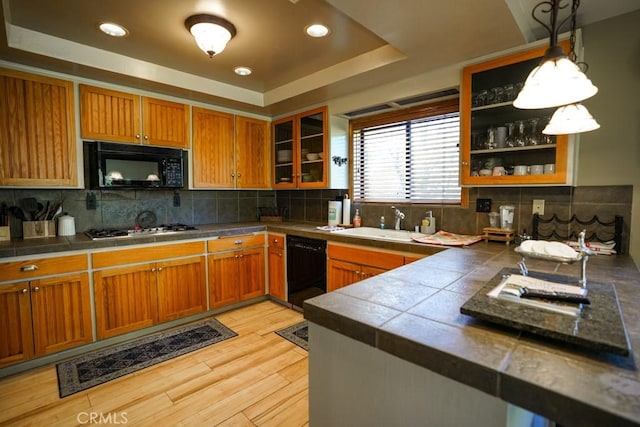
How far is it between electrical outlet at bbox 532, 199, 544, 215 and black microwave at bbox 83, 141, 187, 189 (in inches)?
117

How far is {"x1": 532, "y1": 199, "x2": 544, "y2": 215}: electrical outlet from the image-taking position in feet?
A: 6.95

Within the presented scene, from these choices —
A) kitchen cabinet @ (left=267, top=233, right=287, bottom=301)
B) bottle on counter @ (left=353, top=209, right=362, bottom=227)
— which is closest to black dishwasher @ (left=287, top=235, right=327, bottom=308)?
kitchen cabinet @ (left=267, top=233, right=287, bottom=301)

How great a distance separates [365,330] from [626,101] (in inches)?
85.4

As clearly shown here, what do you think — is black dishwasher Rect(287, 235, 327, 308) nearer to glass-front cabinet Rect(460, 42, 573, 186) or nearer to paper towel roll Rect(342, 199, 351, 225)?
paper towel roll Rect(342, 199, 351, 225)

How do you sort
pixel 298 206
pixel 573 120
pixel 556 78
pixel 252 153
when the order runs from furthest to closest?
pixel 298 206, pixel 252 153, pixel 573 120, pixel 556 78

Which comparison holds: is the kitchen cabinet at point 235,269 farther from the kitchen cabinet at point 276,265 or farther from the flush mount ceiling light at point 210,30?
the flush mount ceiling light at point 210,30

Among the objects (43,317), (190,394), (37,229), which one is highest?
(37,229)

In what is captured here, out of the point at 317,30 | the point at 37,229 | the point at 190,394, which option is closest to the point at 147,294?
the point at 37,229

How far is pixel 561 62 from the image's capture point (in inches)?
39.7

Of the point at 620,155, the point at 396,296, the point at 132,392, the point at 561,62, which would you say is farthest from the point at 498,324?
the point at 132,392

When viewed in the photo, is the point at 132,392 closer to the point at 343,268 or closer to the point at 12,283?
the point at 12,283

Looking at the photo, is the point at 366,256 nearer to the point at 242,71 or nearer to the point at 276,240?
the point at 276,240

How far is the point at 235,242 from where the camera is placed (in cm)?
317

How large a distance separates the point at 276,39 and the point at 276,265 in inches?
83.7
